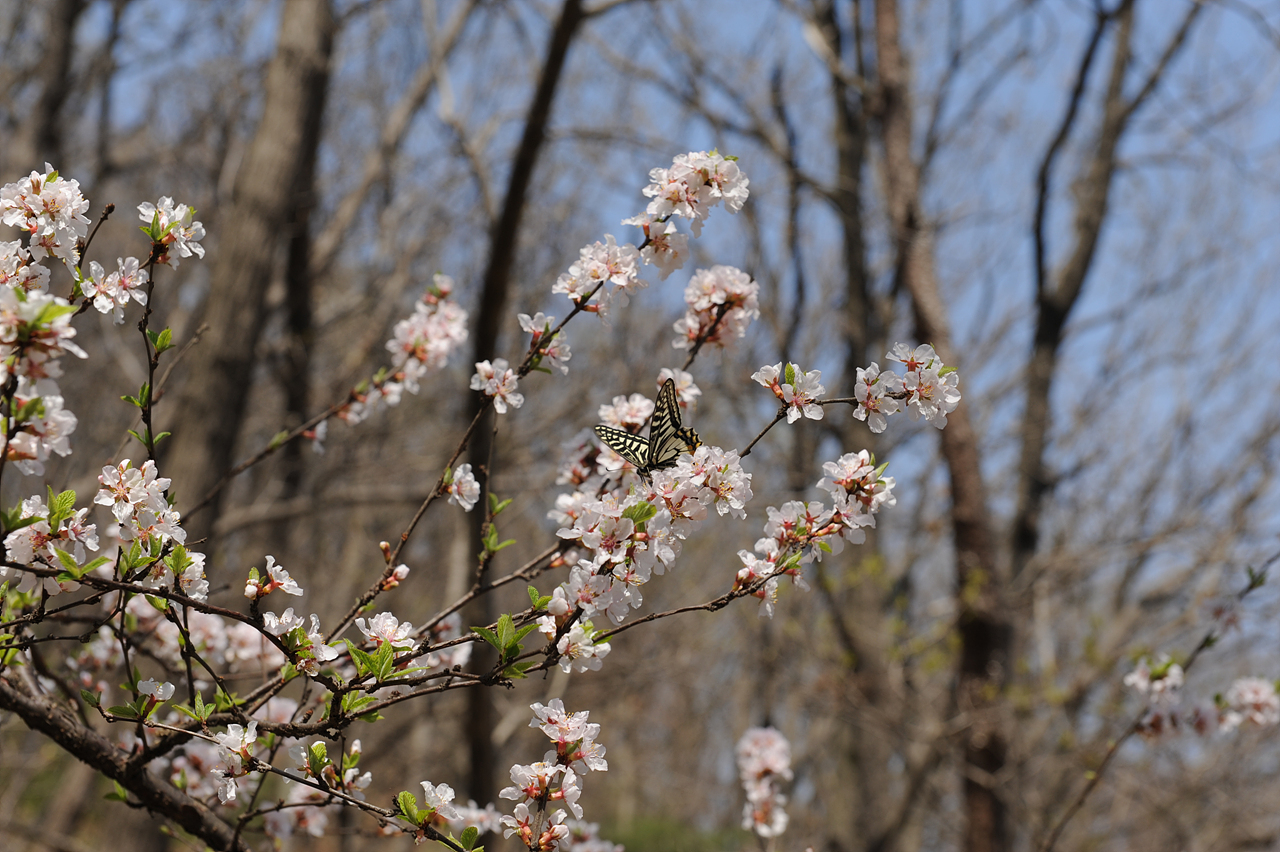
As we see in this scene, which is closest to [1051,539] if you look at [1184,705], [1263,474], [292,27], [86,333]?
[1263,474]

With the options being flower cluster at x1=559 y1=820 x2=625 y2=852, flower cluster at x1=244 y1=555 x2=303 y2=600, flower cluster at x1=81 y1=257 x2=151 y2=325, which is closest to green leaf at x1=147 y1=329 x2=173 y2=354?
flower cluster at x1=81 y1=257 x2=151 y2=325

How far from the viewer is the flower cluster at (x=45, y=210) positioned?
1339 mm

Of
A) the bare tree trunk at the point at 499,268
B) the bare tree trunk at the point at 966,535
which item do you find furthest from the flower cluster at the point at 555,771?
the bare tree trunk at the point at 966,535

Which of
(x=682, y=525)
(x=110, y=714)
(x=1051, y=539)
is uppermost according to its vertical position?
(x=1051, y=539)

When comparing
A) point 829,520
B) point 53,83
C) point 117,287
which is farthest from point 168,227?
point 53,83

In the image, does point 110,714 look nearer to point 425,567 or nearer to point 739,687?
point 425,567

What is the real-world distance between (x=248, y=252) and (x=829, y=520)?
147 inches

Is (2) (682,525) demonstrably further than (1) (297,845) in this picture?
No

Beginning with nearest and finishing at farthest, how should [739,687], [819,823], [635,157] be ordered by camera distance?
1. [635,157]
2. [819,823]
3. [739,687]

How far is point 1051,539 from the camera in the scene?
9.88 metres

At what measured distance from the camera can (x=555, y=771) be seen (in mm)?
1377

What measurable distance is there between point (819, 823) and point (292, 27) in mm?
8049

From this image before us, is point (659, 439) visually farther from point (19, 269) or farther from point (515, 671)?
point (19, 269)

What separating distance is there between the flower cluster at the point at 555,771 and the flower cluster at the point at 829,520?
1.19 feet
